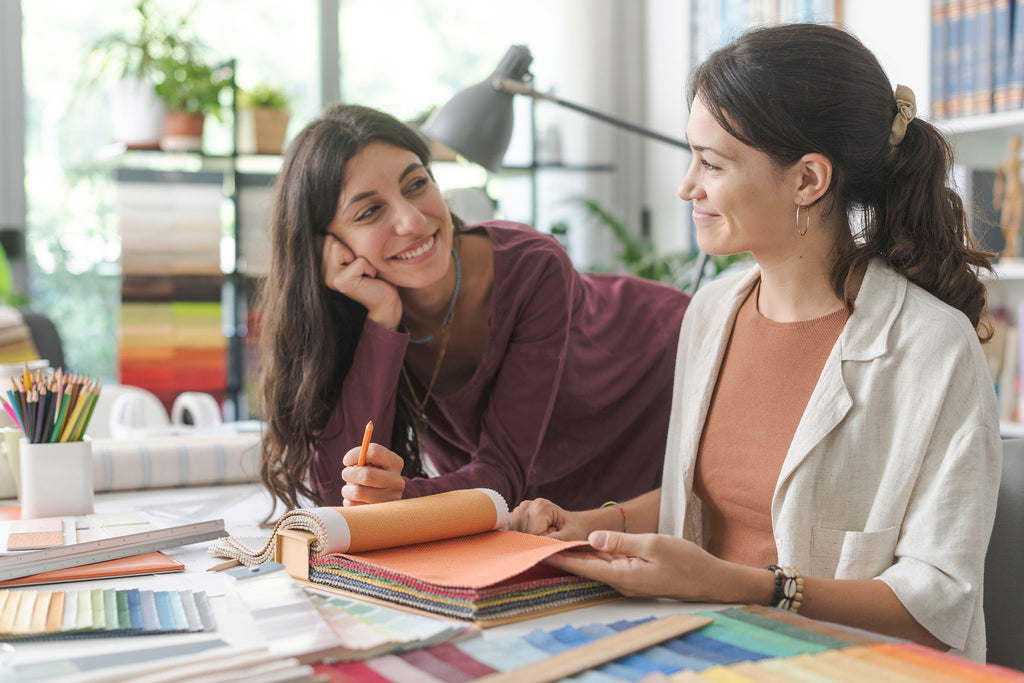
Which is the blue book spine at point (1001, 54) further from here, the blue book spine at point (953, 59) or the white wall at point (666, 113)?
the white wall at point (666, 113)

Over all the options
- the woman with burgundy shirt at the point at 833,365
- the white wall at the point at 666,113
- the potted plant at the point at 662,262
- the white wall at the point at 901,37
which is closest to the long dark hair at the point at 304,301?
the woman with burgundy shirt at the point at 833,365

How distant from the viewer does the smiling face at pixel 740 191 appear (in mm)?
1244

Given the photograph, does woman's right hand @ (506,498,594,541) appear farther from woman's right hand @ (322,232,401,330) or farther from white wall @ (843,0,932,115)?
white wall @ (843,0,932,115)

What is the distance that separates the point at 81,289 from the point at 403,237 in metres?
2.88

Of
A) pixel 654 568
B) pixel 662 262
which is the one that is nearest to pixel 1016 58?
pixel 662 262

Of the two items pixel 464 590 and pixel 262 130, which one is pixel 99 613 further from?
pixel 262 130

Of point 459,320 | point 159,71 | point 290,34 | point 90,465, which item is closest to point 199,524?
point 90,465

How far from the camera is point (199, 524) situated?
1.17m

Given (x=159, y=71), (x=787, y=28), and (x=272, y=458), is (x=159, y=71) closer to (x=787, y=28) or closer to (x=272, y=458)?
(x=272, y=458)

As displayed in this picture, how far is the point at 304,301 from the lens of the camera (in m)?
1.57

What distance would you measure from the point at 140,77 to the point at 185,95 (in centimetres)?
17

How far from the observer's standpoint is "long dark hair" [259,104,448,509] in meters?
1.51

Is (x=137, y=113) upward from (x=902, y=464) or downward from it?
upward

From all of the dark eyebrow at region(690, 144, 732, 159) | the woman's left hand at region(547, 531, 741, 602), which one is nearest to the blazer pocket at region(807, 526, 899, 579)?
the woman's left hand at region(547, 531, 741, 602)
